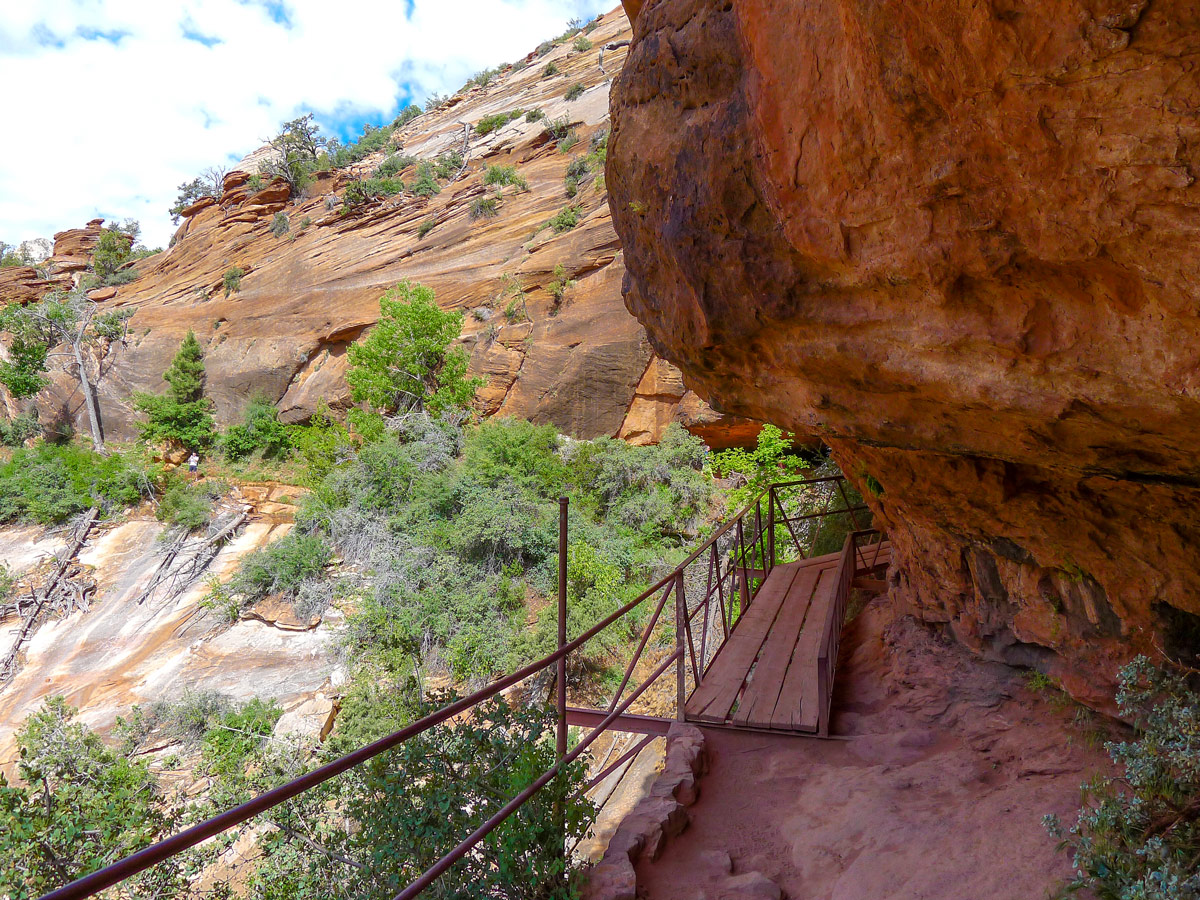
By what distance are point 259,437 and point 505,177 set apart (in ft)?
43.7

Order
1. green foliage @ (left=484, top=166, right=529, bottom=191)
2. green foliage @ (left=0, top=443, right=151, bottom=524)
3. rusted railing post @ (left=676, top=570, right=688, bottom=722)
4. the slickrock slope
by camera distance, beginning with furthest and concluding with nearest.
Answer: green foliage @ (left=484, top=166, right=529, bottom=191), green foliage @ (left=0, top=443, right=151, bottom=524), the slickrock slope, rusted railing post @ (left=676, top=570, right=688, bottom=722)

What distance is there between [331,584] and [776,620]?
35.3 feet

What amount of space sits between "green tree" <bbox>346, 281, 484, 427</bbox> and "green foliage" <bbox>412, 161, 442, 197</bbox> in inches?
369

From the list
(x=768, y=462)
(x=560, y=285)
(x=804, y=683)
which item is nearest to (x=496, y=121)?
(x=560, y=285)

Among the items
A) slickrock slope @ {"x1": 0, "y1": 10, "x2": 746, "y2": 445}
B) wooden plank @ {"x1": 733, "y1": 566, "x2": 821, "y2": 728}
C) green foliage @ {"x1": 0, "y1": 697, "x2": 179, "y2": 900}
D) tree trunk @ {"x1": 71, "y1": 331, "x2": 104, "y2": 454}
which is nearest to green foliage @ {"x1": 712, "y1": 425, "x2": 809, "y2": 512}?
slickrock slope @ {"x1": 0, "y1": 10, "x2": 746, "y2": 445}

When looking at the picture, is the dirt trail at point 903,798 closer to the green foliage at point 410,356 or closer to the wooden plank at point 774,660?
the wooden plank at point 774,660

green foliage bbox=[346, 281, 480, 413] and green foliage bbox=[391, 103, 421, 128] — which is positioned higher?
green foliage bbox=[391, 103, 421, 128]

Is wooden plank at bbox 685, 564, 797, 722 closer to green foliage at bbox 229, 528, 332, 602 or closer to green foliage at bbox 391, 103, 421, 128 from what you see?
green foliage at bbox 229, 528, 332, 602

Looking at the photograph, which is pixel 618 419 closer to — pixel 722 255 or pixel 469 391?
pixel 469 391

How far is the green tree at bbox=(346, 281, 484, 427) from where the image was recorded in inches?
784

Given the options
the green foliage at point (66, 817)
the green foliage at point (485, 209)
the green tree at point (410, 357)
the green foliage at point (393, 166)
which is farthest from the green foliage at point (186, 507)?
the green foliage at point (393, 166)

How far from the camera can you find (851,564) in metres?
6.56

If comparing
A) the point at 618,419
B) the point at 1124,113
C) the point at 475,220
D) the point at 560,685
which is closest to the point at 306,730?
the point at 560,685

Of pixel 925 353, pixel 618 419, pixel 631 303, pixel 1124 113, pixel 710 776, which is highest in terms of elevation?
pixel 1124 113
